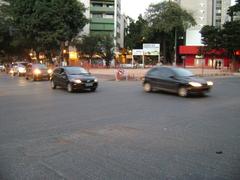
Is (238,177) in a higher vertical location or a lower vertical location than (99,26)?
lower

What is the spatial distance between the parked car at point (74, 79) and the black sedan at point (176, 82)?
10.5ft

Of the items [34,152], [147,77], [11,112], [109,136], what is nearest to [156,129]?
[109,136]

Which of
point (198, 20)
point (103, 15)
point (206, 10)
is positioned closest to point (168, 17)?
point (103, 15)

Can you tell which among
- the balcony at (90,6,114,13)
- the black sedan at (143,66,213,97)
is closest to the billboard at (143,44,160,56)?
the balcony at (90,6,114,13)

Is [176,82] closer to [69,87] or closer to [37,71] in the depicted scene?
[69,87]

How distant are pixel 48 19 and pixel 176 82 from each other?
36.6 m

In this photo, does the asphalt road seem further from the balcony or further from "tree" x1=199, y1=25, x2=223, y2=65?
the balcony

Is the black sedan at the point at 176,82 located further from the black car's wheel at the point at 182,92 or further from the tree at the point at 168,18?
the tree at the point at 168,18

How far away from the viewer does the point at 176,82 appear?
18.5 m

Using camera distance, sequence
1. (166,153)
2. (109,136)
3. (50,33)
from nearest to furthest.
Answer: (166,153), (109,136), (50,33)

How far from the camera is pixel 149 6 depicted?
9338 centimetres

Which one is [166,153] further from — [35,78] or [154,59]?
[154,59]

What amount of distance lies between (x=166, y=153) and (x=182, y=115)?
507 centimetres

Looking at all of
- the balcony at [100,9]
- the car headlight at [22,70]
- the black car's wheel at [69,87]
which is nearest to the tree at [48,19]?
the car headlight at [22,70]
